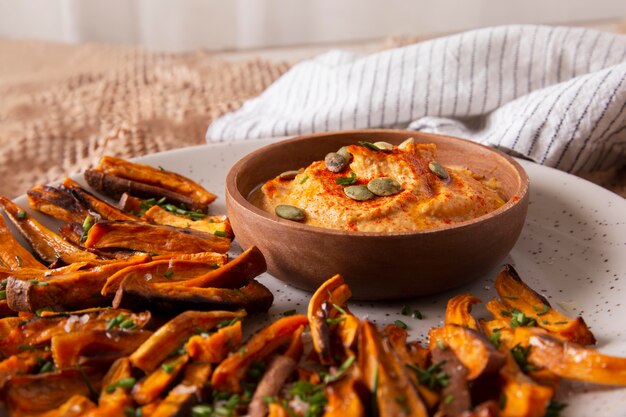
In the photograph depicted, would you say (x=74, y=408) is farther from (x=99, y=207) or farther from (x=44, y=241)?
(x=99, y=207)

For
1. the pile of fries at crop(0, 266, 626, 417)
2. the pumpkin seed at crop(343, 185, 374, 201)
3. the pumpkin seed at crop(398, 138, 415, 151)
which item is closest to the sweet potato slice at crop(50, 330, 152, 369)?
the pile of fries at crop(0, 266, 626, 417)

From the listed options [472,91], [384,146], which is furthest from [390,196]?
[472,91]

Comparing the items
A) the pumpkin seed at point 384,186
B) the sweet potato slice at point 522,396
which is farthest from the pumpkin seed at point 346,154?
the sweet potato slice at point 522,396

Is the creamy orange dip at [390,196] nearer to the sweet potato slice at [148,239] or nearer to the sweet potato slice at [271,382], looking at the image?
the sweet potato slice at [148,239]

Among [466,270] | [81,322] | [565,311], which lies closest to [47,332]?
[81,322]

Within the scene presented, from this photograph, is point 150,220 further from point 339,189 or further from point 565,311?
point 565,311
